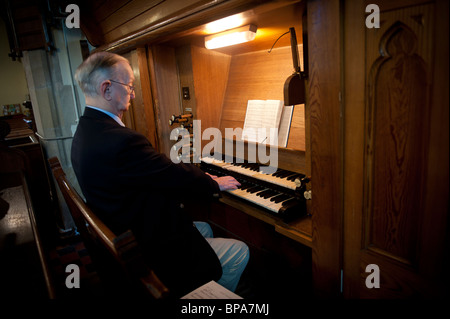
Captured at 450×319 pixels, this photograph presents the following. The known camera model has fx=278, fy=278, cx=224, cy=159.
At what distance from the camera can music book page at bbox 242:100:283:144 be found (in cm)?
223

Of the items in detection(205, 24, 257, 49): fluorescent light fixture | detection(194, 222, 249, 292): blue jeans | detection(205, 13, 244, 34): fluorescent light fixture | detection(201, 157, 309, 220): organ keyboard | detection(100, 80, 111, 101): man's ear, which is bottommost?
detection(194, 222, 249, 292): blue jeans

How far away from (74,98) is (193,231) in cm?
301

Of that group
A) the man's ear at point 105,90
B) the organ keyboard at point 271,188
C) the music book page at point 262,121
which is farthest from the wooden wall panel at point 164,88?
the man's ear at point 105,90

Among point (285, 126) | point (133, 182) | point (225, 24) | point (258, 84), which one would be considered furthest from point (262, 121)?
point (133, 182)

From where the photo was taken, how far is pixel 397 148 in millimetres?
1151

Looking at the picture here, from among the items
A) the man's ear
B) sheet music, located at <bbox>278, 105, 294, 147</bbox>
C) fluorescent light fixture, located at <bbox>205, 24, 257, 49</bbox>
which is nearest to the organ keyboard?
sheet music, located at <bbox>278, 105, 294, 147</bbox>

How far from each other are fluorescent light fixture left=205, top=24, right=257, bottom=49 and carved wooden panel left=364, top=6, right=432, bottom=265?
983 mm

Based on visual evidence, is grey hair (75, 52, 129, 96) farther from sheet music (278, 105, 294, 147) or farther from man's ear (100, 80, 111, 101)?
sheet music (278, 105, 294, 147)

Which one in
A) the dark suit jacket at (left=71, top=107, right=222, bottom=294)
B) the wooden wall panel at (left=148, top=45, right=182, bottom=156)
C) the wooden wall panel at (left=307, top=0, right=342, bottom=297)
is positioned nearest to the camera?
the wooden wall panel at (left=307, top=0, right=342, bottom=297)

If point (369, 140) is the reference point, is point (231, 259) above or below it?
below

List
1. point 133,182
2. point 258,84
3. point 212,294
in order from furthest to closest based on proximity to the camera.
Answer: point 258,84 < point 133,182 < point 212,294

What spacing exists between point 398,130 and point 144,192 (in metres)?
1.29

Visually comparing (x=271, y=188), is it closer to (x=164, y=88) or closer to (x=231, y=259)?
(x=231, y=259)

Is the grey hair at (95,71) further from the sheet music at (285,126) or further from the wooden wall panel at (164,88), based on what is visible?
the sheet music at (285,126)
